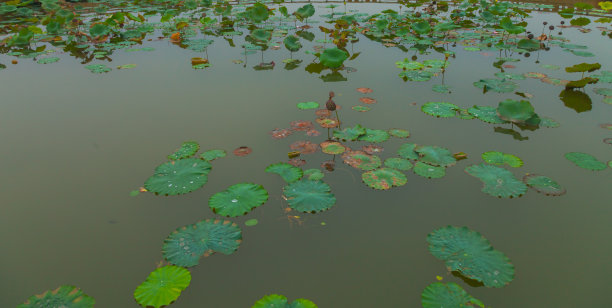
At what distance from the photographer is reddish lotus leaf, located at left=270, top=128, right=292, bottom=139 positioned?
13.1 feet

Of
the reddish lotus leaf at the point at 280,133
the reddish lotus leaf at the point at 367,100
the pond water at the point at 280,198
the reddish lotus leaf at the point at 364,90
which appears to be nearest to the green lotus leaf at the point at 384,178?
the pond water at the point at 280,198

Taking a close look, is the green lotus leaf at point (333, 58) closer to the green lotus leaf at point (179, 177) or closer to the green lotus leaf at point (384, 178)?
the green lotus leaf at point (384, 178)

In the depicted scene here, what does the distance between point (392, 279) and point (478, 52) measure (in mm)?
6825

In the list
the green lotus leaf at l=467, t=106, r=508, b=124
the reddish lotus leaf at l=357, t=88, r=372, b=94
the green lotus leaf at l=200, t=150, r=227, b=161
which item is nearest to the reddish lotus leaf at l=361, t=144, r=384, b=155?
the green lotus leaf at l=200, t=150, r=227, b=161

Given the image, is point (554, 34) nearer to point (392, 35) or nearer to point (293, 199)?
point (392, 35)

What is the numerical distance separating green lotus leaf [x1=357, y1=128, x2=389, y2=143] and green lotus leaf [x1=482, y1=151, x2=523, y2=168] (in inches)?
41.7

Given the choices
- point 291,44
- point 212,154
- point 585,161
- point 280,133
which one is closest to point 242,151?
point 212,154

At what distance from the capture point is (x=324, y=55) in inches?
239

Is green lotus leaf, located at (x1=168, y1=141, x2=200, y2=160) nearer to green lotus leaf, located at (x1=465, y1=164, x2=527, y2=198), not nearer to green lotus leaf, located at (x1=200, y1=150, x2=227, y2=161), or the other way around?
green lotus leaf, located at (x1=200, y1=150, x2=227, y2=161)

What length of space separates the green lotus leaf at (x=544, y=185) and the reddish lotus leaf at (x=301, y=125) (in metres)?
2.35

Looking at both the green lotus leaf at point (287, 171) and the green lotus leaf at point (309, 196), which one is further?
the green lotus leaf at point (287, 171)

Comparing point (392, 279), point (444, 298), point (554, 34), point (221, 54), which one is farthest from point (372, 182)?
point (554, 34)

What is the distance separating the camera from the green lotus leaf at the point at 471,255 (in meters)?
2.26

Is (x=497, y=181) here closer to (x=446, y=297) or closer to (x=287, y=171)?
(x=446, y=297)
